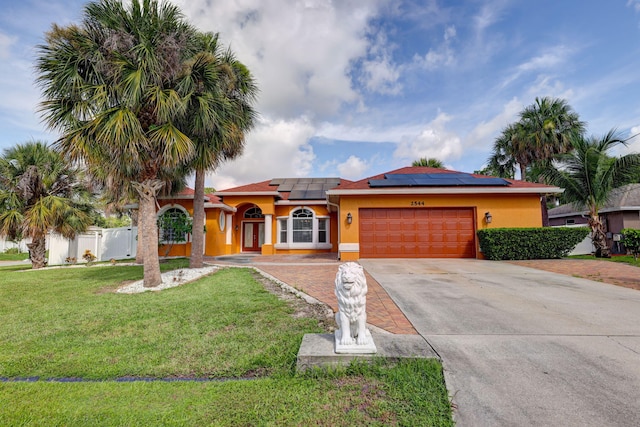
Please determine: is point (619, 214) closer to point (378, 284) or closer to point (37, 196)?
point (378, 284)

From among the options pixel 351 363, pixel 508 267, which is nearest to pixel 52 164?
pixel 351 363

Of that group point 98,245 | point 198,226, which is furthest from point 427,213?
point 98,245

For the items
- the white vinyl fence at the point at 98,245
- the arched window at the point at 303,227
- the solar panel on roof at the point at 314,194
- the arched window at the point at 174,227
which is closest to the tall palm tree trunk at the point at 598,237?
the solar panel on roof at the point at 314,194

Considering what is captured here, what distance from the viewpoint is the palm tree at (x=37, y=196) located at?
421 inches

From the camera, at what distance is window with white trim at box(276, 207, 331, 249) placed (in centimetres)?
1755

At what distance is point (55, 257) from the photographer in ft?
48.5

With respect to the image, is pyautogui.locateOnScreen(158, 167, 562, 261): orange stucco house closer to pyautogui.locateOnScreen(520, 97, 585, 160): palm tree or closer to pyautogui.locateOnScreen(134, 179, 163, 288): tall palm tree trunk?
pyautogui.locateOnScreen(134, 179, 163, 288): tall palm tree trunk

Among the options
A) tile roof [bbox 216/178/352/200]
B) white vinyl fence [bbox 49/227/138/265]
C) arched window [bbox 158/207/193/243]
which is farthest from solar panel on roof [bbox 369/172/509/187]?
white vinyl fence [bbox 49/227/138/265]

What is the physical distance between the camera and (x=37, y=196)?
37.0 feet

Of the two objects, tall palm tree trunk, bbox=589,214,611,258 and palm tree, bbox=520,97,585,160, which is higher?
palm tree, bbox=520,97,585,160

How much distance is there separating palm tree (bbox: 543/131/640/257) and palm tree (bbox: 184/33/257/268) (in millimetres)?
14867

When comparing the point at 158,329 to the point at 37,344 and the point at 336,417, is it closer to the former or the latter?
the point at 37,344

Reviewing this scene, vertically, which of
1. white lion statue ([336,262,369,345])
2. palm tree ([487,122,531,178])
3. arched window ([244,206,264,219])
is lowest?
white lion statue ([336,262,369,345])

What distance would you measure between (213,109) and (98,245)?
13.5m
